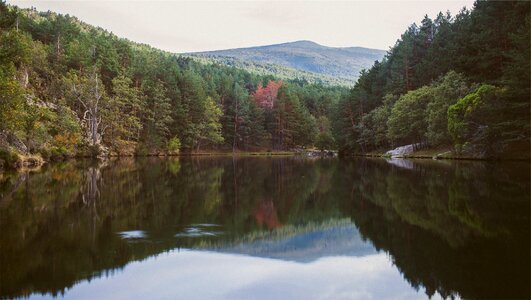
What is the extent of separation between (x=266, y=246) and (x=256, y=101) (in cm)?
10469

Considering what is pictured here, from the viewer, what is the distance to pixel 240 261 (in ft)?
30.3

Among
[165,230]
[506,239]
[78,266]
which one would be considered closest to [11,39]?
[165,230]

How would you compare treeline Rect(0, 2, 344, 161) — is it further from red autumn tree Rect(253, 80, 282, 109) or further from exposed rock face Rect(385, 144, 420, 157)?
exposed rock face Rect(385, 144, 420, 157)

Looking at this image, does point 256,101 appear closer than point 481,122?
No

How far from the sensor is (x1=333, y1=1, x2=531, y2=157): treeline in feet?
128

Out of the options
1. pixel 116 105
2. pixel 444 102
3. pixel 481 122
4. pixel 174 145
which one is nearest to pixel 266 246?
pixel 481 122

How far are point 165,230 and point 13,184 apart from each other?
15020 millimetres

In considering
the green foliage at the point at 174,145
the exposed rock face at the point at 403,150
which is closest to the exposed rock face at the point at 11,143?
the green foliage at the point at 174,145

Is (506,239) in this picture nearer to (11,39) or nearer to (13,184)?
(13,184)

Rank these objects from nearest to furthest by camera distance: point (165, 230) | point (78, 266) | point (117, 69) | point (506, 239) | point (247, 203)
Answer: point (78, 266) < point (506, 239) < point (165, 230) < point (247, 203) < point (117, 69)

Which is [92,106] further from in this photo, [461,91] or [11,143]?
[461,91]

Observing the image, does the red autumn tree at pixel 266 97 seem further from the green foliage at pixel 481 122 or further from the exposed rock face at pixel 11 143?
the exposed rock face at pixel 11 143

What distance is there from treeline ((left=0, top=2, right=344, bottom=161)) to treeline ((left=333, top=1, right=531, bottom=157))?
89.4 ft

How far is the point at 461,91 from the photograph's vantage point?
50344 millimetres
